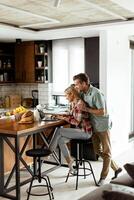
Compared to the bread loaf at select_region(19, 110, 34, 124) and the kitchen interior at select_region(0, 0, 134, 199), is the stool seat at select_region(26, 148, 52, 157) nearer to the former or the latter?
the bread loaf at select_region(19, 110, 34, 124)

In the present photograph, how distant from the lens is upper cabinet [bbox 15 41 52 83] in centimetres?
670

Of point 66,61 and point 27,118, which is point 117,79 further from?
point 27,118

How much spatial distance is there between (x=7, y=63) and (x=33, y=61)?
70cm

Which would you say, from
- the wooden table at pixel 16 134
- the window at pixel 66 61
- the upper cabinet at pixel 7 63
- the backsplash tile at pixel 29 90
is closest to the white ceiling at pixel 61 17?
the window at pixel 66 61

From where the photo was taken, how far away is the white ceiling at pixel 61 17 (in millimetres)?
3754

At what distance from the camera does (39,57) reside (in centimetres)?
685

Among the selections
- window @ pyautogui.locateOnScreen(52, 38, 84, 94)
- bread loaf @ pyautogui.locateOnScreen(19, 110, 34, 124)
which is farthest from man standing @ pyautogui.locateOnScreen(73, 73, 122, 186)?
window @ pyautogui.locateOnScreen(52, 38, 84, 94)

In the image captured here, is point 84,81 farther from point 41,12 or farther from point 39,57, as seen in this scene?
point 39,57

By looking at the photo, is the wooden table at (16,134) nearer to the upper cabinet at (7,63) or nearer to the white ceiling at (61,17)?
the white ceiling at (61,17)

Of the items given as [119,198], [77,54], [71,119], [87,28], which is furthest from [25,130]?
[77,54]

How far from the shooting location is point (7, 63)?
711cm

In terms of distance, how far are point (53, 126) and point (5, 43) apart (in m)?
3.65

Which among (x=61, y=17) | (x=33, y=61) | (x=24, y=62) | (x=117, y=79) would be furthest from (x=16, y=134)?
(x=24, y=62)

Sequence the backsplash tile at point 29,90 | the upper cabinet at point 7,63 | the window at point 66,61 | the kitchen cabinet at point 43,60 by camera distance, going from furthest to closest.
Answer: the upper cabinet at point 7,63 < the backsplash tile at point 29,90 < the kitchen cabinet at point 43,60 < the window at point 66,61
